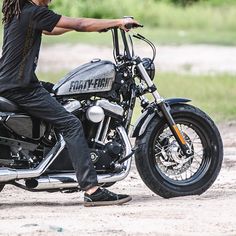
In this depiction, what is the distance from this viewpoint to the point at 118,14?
1468 inches

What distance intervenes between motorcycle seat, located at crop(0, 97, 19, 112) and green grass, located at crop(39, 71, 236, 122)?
7.68 m

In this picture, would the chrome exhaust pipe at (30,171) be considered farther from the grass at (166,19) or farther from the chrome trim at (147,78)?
the grass at (166,19)

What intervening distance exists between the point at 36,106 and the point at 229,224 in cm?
178

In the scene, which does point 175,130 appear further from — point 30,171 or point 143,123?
point 30,171

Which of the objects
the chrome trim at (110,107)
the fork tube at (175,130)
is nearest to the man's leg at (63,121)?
the chrome trim at (110,107)

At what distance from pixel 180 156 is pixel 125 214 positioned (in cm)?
109

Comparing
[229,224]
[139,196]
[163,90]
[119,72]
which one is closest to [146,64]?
[119,72]

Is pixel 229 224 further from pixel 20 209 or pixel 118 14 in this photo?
pixel 118 14

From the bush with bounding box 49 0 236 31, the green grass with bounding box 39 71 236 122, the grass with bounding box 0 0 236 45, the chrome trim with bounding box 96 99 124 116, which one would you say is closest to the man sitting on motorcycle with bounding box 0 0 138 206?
the chrome trim with bounding box 96 99 124 116

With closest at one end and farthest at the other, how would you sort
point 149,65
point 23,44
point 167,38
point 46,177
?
point 23,44
point 46,177
point 149,65
point 167,38

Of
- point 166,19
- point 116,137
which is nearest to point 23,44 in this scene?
point 116,137

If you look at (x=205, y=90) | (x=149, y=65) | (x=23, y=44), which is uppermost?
(x=23, y=44)

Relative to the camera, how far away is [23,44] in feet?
31.8

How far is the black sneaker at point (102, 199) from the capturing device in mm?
9969
